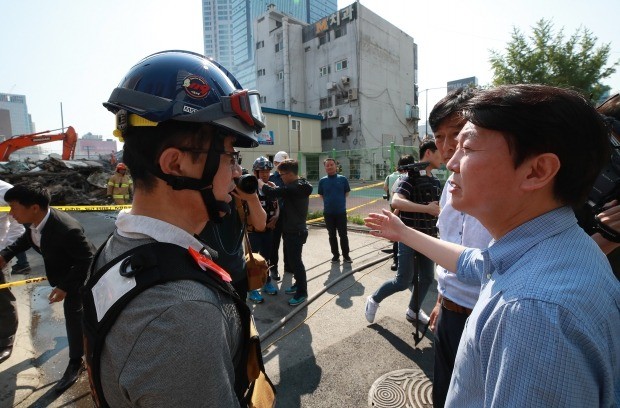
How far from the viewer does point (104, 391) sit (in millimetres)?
903

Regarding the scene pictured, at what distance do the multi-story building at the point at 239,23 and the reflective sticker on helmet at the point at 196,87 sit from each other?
241ft

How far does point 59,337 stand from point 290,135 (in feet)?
77.0

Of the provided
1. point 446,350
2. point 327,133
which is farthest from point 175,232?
point 327,133

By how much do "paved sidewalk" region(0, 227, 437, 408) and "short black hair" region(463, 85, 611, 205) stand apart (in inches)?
98.8

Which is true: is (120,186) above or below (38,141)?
below

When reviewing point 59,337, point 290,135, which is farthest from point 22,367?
point 290,135

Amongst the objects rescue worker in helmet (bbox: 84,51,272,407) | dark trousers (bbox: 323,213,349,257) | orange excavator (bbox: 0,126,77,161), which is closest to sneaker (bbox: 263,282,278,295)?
dark trousers (bbox: 323,213,349,257)

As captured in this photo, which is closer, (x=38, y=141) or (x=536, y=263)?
(x=536, y=263)

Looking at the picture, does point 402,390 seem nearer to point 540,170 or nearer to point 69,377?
point 540,170

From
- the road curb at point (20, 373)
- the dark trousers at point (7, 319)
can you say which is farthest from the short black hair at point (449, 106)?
the dark trousers at point (7, 319)

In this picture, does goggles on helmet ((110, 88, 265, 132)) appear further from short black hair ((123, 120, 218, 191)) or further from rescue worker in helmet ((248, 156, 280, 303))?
rescue worker in helmet ((248, 156, 280, 303))

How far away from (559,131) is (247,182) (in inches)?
90.0

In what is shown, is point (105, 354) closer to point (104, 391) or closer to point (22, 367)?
point (104, 391)

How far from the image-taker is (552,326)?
687mm
